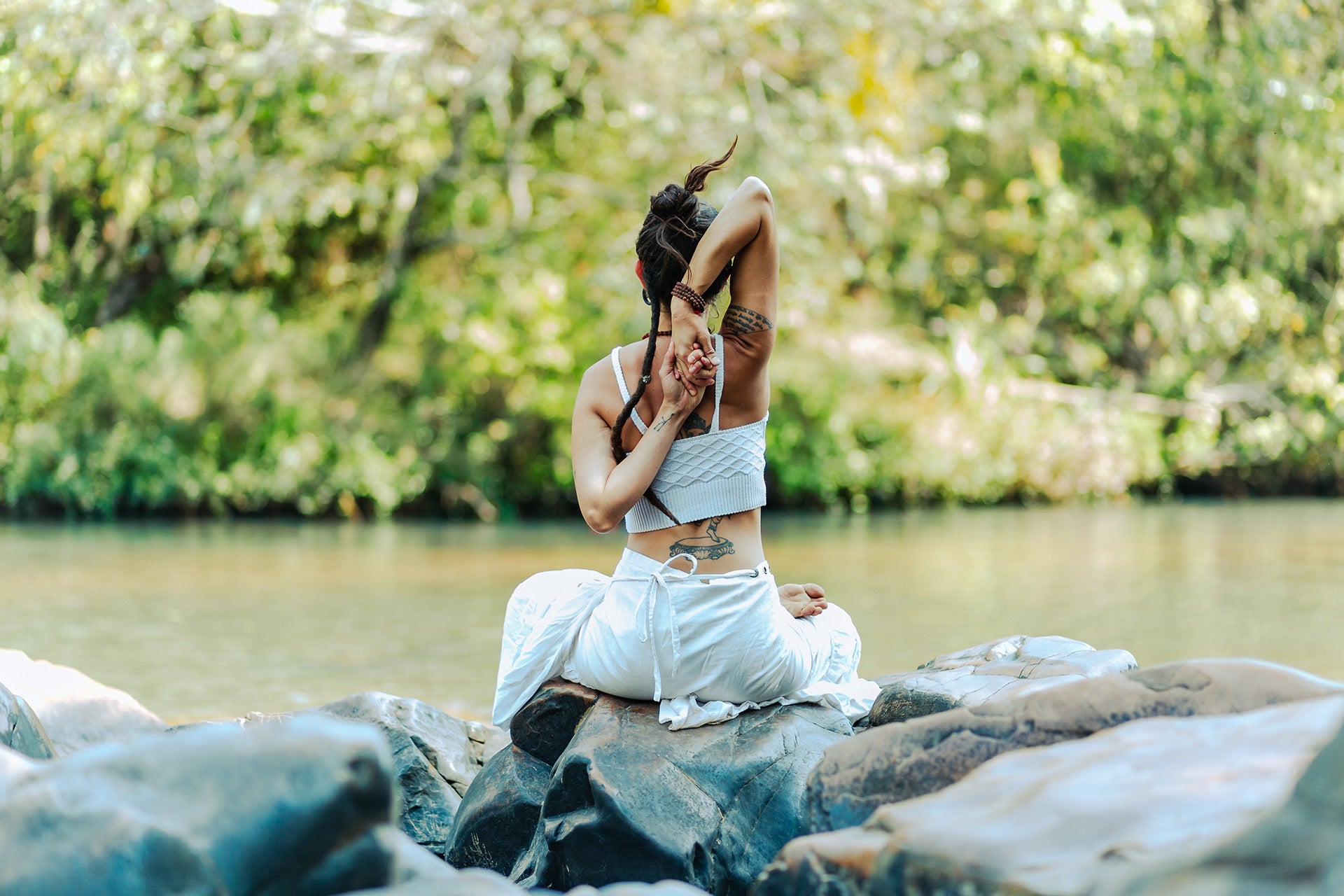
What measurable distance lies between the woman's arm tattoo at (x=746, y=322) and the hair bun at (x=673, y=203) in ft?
0.95

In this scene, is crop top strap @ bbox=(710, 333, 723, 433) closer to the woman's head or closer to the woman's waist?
the woman's head

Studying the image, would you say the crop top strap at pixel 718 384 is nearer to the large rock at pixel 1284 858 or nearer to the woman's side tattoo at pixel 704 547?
the woman's side tattoo at pixel 704 547

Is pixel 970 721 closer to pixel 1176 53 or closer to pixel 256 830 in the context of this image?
pixel 256 830

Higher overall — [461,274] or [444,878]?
[461,274]

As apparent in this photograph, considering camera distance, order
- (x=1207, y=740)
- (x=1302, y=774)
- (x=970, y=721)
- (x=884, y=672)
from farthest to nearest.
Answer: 1. (x=884, y=672)
2. (x=970, y=721)
3. (x=1207, y=740)
4. (x=1302, y=774)

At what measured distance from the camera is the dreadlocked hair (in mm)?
3398

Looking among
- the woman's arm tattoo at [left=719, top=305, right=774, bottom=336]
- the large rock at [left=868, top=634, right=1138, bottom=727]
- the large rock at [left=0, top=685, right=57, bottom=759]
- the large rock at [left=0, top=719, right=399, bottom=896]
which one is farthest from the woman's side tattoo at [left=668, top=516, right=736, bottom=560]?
the large rock at [left=0, top=685, right=57, bottom=759]

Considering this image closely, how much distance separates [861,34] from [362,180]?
711cm

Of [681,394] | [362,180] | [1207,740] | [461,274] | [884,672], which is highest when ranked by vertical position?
[362,180]

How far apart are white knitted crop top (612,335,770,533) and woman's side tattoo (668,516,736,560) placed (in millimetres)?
51

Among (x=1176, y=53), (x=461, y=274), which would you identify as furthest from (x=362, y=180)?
(x=1176, y=53)

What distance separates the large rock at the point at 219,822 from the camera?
208 centimetres

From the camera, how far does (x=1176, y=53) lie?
15.7 m

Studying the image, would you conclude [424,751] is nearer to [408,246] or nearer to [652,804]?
[652,804]
